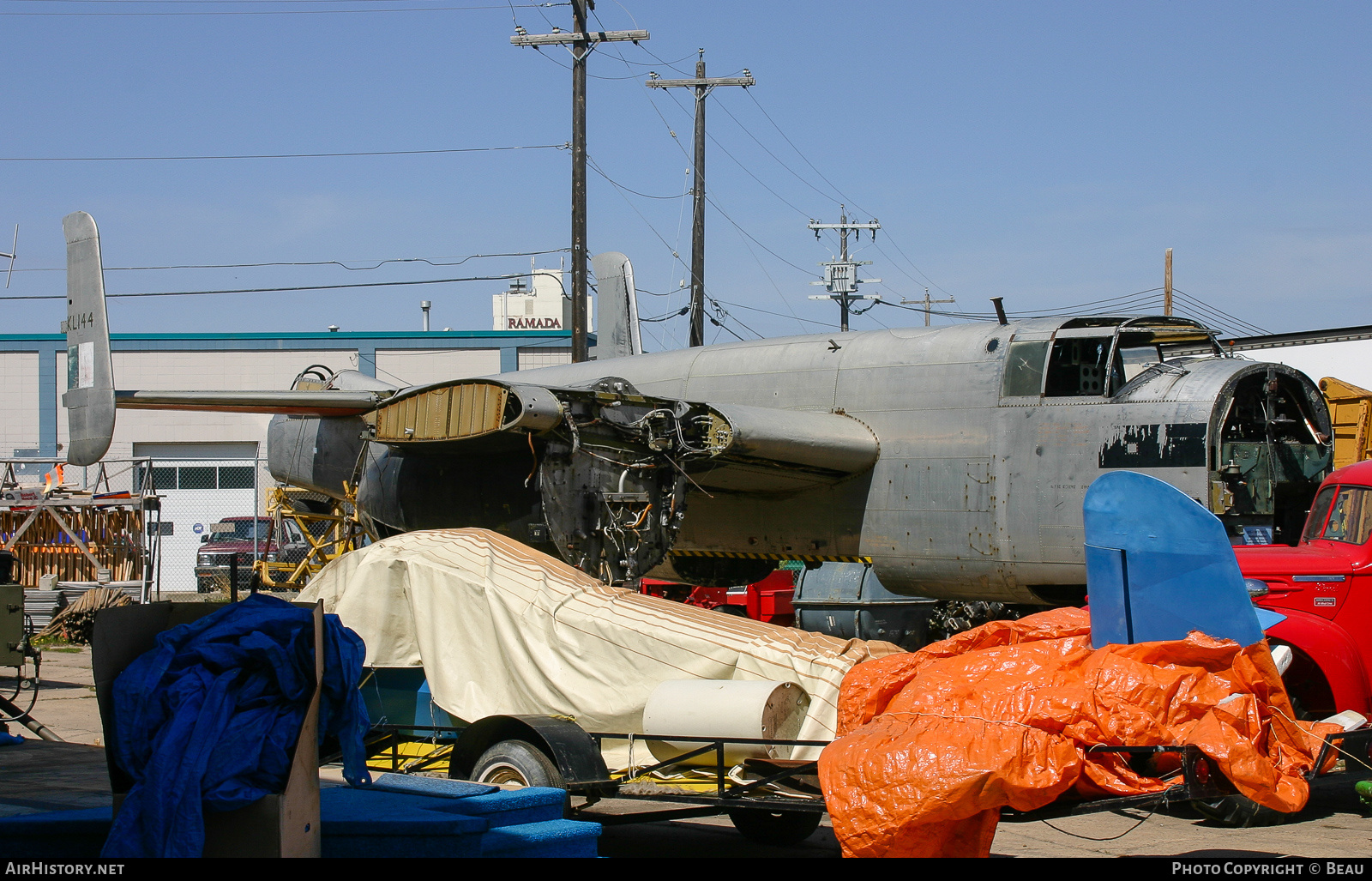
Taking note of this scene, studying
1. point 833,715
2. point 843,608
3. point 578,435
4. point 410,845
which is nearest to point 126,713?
point 410,845

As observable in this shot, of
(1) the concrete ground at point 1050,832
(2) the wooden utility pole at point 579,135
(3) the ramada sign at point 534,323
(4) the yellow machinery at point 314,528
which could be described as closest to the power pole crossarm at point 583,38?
(2) the wooden utility pole at point 579,135

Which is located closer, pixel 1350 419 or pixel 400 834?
pixel 400 834

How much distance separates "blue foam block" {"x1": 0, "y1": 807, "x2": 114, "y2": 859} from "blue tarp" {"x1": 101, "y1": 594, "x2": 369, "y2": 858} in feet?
1.75

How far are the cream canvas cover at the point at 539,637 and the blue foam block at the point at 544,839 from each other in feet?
5.21

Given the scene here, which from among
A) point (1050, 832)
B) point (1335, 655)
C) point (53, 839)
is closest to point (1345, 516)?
point (1335, 655)

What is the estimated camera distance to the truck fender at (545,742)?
6.18 metres

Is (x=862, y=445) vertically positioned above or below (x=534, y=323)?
below

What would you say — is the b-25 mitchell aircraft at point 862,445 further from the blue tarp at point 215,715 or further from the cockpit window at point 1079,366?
the blue tarp at point 215,715

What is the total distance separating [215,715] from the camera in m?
4.05

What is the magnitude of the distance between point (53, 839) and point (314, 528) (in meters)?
23.7

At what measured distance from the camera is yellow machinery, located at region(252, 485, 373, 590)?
53.0 ft

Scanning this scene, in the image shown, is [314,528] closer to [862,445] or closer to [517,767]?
[862,445]

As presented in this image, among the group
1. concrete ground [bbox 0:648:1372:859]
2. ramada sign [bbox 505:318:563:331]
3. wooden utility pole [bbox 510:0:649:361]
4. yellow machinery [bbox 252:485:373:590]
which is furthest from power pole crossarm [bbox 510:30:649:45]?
ramada sign [bbox 505:318:563:331]

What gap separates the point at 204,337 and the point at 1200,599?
38.3 meters
